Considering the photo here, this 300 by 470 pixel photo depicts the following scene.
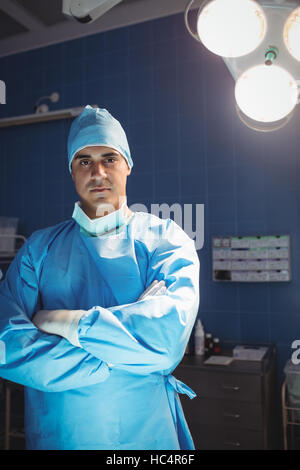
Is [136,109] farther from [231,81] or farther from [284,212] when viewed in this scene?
[284,212]

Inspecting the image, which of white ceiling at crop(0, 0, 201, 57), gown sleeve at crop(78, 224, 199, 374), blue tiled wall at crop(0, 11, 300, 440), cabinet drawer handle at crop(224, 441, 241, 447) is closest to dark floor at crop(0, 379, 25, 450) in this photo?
blue tiled wall at crop(0, 11, 300, 440)

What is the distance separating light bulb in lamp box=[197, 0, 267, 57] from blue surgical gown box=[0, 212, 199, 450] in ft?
1.61

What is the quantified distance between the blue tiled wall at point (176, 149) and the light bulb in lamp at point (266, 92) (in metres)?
1.38

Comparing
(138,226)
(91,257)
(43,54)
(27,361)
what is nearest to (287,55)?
(138,226)

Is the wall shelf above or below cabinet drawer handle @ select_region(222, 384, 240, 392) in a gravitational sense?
above

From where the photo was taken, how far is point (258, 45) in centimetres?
105

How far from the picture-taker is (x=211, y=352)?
2.43m

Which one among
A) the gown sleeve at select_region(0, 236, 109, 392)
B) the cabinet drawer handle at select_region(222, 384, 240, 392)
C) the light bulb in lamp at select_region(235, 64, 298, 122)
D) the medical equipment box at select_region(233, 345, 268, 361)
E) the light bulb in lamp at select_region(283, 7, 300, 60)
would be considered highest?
the light bulb in lamp at select_region(283, 7, 300, 60)

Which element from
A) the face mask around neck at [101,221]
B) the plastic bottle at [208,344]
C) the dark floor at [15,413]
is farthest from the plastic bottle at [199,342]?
the face mask around neck at [101,221]

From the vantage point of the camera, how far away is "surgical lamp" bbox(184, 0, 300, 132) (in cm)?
95

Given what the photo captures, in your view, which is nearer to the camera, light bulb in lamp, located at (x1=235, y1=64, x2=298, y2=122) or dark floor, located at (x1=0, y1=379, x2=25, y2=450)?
light bulb in lamp, located at (x1=235, y1=64, x2=298, y2=122)

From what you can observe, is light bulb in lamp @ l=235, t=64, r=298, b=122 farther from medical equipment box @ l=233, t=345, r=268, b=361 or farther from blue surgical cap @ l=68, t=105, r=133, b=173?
medical equipment box @ l=233, t=345, r=268, b=361

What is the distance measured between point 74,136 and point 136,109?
1764mm

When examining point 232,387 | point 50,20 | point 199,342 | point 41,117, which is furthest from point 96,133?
point 50,20
